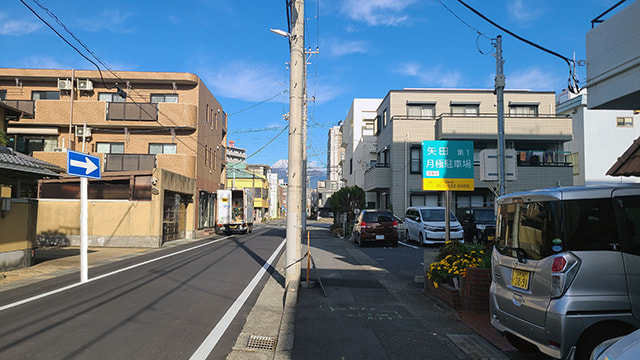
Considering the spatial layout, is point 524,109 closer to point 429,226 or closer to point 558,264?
point 429,226

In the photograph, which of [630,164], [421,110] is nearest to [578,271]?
[630,164]

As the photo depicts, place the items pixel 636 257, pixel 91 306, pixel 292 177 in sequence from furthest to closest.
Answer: pixel 292 177 < pixel 91 306 < pixel 636 257

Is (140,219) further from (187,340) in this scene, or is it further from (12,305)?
(187,340)

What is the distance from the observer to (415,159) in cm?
2788

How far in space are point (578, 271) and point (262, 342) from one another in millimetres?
3742

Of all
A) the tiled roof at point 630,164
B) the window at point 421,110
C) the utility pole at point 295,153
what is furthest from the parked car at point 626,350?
the window at point 421,110

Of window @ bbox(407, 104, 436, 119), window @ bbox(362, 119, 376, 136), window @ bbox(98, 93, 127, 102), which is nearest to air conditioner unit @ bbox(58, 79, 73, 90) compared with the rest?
window @ bbox(98, 93, 127, 102)

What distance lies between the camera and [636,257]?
3.77 m

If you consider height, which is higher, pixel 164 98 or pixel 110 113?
pixel 164 98

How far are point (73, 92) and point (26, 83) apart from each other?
381 cm

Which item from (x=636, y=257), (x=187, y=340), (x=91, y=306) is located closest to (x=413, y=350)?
(x=636, y=257)

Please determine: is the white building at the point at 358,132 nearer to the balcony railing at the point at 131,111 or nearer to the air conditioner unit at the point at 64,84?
the balcony railing at the point at 131,111

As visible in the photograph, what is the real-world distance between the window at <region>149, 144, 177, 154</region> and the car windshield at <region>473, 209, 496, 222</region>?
19602 mm

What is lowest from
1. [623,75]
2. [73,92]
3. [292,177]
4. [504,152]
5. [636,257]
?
[636,257]
